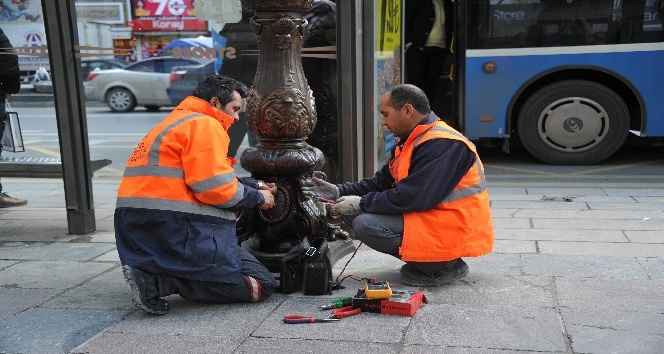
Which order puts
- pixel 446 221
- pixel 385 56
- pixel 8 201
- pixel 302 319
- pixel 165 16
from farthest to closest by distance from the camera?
1. pixel 165 16
2. pixel 8 201
3. pixel 385 56
4. pixel 446 221
5. pixel 302 319

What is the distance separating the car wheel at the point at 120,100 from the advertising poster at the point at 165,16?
747 cm

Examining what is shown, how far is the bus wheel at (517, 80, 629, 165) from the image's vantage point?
26.2 ft

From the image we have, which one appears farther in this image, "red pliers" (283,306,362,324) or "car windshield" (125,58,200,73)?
"car windshield" (125,58,200,73)

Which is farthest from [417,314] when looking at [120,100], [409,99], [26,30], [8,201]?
[120,100]

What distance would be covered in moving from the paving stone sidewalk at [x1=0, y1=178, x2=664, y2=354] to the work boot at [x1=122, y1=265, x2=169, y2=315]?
0.21 feet

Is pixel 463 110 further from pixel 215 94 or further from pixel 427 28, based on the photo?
pixel 215 94

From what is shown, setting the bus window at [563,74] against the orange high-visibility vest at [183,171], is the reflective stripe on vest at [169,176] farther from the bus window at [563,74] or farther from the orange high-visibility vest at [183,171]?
the bus window at [563,74]

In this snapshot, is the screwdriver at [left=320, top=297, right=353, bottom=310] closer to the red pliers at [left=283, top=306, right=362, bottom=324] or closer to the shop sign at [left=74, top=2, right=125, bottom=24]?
the red pliers at [left=283, top=306, right=362, bottom=324]

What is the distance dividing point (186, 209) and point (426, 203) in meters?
1.22

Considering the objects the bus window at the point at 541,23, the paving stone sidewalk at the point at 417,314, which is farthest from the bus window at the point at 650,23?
the paving stone sidewalk at the point at 417,314

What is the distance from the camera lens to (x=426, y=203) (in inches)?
140

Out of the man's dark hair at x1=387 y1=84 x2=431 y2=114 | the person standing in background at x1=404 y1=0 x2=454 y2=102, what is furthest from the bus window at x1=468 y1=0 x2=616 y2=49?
the man's dark hair at x1=387 y1=84 x2=431 y2=114

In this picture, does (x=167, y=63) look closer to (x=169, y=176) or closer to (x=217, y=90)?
(x=217, y=90)

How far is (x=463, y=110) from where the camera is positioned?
8391 mm
